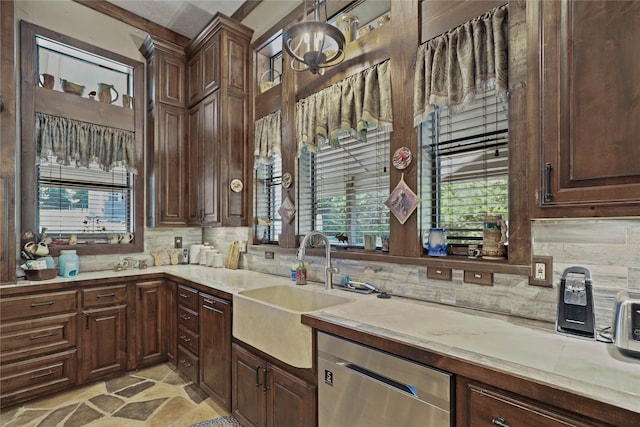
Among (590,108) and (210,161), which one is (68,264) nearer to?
(210,161)

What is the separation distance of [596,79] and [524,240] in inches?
28.7

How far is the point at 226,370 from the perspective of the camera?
222 cm

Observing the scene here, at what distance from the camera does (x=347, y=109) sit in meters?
2.24

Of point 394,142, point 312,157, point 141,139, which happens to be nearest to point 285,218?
point 312,157

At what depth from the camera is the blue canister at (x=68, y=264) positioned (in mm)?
2864

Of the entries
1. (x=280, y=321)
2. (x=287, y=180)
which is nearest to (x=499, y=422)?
(x=280, y=321)

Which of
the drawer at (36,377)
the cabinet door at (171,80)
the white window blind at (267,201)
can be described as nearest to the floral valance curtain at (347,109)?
the white window blind at (267,201)

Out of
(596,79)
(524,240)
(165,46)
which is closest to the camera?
(596,79)

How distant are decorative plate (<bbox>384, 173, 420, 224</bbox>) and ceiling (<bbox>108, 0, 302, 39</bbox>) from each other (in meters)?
2.21

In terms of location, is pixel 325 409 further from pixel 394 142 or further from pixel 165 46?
pixel 165 46

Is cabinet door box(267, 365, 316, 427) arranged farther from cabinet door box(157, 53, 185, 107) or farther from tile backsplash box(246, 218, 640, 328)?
cabinet door box(157, 53, 185, 107)

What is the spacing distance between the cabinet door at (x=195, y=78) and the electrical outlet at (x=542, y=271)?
3.43 meters

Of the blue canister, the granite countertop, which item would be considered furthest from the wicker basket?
the granite countertop

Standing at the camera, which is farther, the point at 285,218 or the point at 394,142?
the point at 285,218
